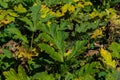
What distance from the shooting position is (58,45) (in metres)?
3.03

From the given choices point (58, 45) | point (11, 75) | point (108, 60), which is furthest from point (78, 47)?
point (11, 75)

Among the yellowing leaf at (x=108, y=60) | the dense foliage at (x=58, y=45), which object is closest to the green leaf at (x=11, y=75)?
the dense foliage at (x=58, y=45)

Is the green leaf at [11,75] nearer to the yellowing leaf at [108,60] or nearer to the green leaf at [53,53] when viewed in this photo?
the green leaf at [53,53]

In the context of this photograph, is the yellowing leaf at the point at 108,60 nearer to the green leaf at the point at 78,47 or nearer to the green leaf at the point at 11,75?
the green leaf at the point at 78,47

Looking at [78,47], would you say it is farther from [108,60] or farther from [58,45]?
[108,60]

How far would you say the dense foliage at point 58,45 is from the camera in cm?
301

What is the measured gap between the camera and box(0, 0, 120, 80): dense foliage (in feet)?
9.87

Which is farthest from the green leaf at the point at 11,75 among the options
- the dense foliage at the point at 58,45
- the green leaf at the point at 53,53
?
the green leaf at the point at 53,53

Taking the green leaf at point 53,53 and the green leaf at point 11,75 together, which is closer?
the green leaf at point 11,75

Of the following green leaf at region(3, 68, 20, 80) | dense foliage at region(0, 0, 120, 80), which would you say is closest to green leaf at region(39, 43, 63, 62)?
dense foliage at region(0, 0, 120, 80)

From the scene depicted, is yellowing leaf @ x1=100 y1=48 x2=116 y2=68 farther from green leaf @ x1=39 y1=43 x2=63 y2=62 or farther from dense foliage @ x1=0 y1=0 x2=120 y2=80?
green leaf @ x1=39 y1=43 x2=63 y2=62

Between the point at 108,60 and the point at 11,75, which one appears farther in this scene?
the point at 108,60

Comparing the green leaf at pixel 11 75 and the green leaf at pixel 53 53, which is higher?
the green leaf at pixel 53 53

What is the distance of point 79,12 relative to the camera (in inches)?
212
